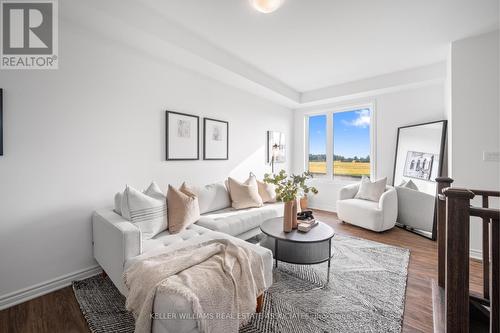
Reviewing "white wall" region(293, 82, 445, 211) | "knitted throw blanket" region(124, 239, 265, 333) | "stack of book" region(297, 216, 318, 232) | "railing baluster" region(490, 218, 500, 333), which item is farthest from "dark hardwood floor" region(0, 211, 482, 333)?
"white wall" region(293, 82, 445, 211)

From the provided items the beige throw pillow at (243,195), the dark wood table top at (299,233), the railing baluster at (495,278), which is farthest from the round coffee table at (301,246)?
the railing baluster at (495,278)

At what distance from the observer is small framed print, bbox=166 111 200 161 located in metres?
3.07

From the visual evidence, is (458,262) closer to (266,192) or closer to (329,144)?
(266,192)

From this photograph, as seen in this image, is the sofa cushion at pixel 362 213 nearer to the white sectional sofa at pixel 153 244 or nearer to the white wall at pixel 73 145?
the white sectional sofa at pixel 153 244

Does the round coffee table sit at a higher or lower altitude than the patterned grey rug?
higher

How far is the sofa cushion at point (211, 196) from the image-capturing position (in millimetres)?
2977

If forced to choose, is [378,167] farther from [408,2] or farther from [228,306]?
[228,306]

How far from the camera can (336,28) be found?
2633mm

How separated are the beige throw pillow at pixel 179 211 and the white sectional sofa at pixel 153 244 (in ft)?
0.24

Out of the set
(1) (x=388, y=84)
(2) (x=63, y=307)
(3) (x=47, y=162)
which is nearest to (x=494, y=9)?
(1) (x=388, y=84)

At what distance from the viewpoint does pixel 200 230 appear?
2402 millimetres

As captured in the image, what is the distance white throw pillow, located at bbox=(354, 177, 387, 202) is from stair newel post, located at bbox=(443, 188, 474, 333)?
324 centimetres

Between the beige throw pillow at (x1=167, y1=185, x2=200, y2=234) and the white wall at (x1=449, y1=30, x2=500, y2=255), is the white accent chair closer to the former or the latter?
the white wall at (x1=449, y1=30, x2=500, y2=255)

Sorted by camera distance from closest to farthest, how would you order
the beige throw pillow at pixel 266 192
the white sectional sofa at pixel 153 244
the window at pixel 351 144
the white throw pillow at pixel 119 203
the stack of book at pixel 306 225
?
1. the white sectional sofa at pixel 153 244
2. the white throw pillow at pixel 119 203
3. the stack of book at pixel 306 225
4. the beige throw pillow at pixel 266 192
5. the window at pixel 351 144
